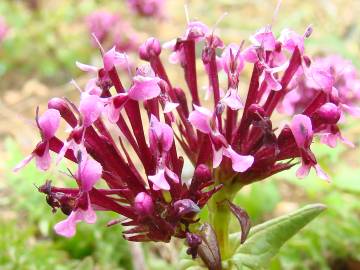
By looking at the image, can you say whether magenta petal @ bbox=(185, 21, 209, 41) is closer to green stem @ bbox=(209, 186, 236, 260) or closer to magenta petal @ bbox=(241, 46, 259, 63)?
magenta petal @ bbox=(241, 46, 259, 63)

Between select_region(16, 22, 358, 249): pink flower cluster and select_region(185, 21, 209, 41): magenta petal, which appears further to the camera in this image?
select_region(185, 21, 209, 41): magenta petal

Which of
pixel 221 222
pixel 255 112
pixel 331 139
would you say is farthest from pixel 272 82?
pixel 221 222

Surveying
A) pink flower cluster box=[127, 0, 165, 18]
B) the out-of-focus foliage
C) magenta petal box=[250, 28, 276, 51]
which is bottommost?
pink flower cluster box=[127, 0, 165, 18]

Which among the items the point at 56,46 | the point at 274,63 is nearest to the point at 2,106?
the point at 56,46

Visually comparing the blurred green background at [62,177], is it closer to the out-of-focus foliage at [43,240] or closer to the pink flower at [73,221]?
the out-of-focus foliage at [43,240]

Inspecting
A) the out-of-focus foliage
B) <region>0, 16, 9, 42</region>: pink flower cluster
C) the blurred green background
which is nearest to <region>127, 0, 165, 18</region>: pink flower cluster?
the blurred green background

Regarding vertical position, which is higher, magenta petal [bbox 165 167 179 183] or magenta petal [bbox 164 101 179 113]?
magenta petal [bbox 164 101 179 113]

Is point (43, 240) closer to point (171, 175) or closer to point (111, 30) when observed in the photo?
point (171, 175)
